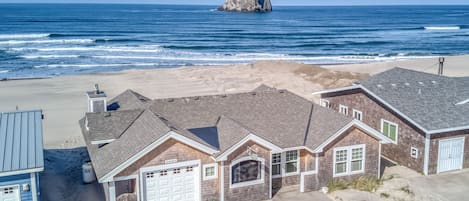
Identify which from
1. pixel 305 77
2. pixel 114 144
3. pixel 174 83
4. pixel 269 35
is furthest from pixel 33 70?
pixel 269 35

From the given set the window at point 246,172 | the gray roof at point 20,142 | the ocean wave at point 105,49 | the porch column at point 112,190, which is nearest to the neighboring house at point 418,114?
the window at point 246,172

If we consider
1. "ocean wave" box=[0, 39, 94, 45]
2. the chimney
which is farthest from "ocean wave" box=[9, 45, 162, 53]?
the chimney

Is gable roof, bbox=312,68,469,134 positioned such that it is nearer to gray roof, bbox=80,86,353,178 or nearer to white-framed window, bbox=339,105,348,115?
white-framed window, bbox=339,105,348,115

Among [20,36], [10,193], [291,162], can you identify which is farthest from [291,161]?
[20,36]

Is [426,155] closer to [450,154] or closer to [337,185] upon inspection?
[450,154]

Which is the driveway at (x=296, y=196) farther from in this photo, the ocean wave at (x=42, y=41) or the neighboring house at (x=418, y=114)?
the ocean wave at (x=42, y=41)

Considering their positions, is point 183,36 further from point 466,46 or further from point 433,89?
point 433,89
